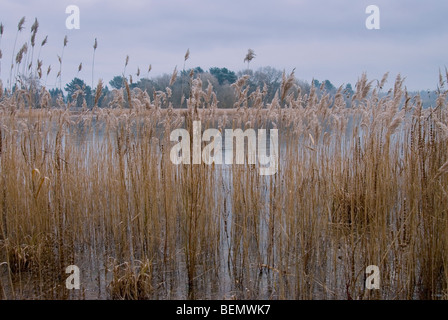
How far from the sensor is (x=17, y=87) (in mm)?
3137

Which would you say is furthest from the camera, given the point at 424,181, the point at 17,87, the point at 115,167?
the point at 115,167

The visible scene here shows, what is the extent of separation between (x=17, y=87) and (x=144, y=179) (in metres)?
1.52

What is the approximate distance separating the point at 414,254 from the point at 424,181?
0.43 metres

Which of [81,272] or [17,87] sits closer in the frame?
[81,272]

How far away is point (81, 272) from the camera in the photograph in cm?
242

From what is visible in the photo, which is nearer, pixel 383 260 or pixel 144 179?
pixel 383 260
